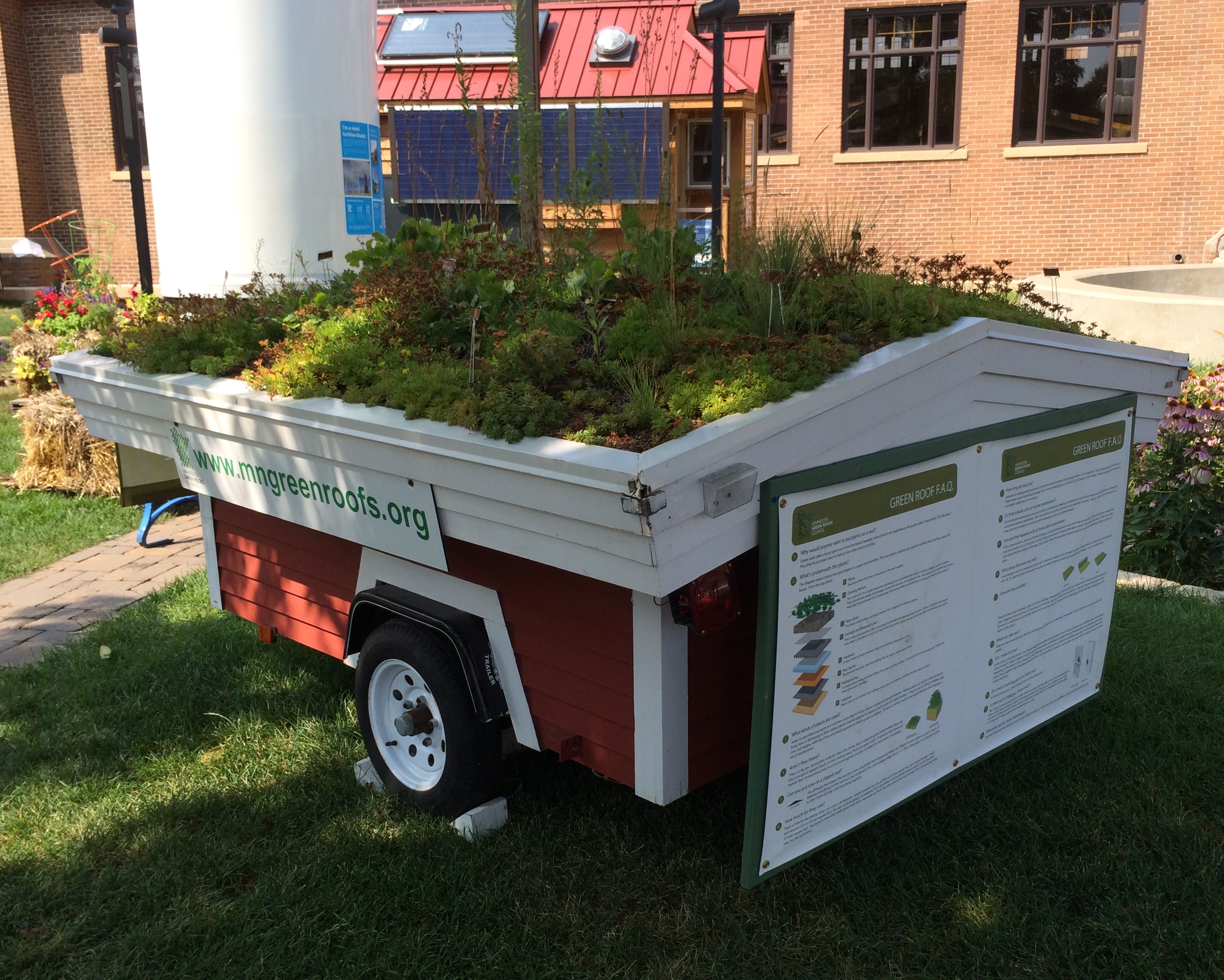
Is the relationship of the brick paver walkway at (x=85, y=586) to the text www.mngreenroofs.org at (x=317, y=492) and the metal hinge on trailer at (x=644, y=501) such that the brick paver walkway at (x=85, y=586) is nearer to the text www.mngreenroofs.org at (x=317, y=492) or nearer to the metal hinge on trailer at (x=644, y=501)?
the text www.mngreenroofs.org at (x=317, y=492)

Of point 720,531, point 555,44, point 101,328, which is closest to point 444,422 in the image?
point 720,531

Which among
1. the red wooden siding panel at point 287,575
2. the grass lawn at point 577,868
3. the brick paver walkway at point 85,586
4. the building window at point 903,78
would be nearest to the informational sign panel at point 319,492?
the red wooden siding panel at point 287,575

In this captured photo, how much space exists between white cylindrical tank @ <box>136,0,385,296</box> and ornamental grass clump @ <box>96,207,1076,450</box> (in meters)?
2.13

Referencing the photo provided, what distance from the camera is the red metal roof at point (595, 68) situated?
50.0 feet

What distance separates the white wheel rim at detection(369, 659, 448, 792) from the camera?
343 centimetres

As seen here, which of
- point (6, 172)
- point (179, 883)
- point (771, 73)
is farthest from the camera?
point (6, 172)

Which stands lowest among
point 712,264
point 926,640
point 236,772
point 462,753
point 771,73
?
point 236,772

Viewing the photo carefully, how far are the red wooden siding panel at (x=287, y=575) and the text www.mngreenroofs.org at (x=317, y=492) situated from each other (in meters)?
0.28

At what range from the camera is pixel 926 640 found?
297cm

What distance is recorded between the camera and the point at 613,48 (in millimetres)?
16047

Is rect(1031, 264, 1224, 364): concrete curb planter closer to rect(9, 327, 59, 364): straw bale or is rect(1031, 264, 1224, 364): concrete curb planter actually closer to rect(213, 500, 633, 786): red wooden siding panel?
rect(213, 500, 633, 786): red wooden siding panel

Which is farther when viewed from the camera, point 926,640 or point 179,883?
point 179,883

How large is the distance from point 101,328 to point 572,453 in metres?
3.20

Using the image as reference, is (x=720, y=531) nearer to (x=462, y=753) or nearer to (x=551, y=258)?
(x=462, y=753)
